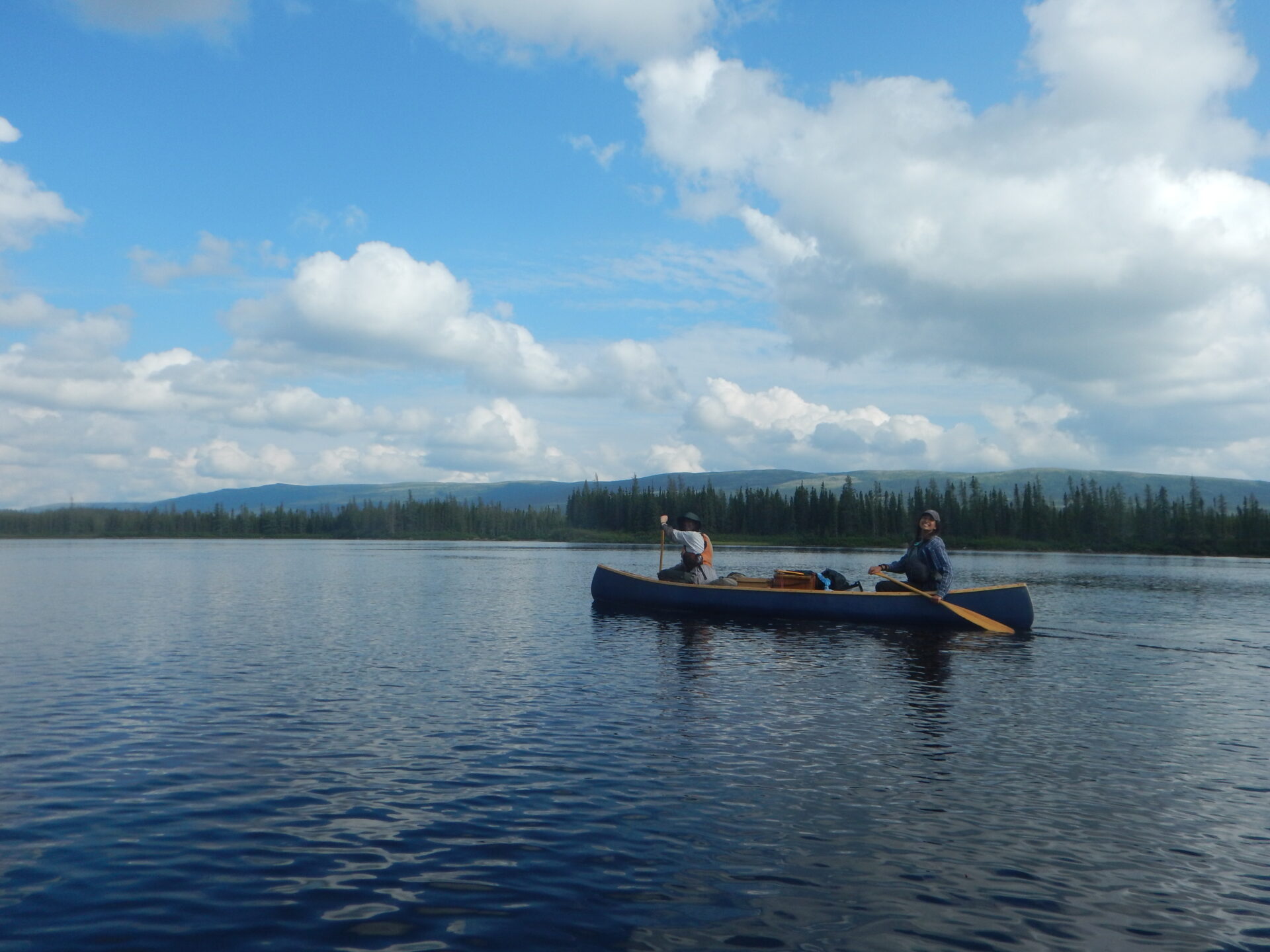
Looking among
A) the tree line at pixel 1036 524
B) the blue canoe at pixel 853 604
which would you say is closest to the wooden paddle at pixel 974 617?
the blue canoe at pixel 853 604

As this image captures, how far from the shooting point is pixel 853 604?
3291 cm

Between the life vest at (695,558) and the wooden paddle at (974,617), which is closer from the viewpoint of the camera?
the wooden paddle at (974,617)

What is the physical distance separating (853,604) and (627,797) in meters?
22.5

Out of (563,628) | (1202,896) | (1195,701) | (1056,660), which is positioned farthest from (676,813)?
(563,628)

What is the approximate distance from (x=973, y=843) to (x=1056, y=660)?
17.8 metres

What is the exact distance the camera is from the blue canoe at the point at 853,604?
32062 millimetres

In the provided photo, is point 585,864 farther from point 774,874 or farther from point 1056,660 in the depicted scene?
point 1056,660

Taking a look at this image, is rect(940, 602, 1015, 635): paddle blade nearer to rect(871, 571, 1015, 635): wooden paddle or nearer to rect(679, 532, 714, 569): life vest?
rect(871, 571, 1015, 635): wooden paddle

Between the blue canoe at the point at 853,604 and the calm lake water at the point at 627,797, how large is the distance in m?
4.33

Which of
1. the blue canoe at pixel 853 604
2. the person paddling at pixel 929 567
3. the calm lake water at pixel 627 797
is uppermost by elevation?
the person paddling at pixel 929 567

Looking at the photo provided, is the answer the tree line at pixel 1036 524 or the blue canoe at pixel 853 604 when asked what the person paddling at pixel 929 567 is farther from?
the tree line at pixel 1036 524

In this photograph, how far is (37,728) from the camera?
1569 cm

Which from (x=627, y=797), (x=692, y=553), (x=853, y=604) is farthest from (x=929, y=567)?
(x=627, y=797)

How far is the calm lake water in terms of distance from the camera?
8.30 meters
